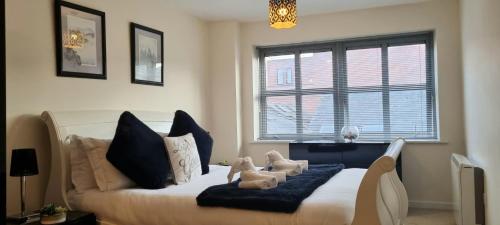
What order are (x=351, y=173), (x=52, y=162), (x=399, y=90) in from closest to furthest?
1. (x=52, y=162)
2. (x=351, y=173)
3. (x=399, y=90)

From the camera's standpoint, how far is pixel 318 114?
5.21 metres

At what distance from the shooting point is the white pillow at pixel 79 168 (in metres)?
2.88

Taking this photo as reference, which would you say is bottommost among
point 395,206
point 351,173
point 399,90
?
point 395,206

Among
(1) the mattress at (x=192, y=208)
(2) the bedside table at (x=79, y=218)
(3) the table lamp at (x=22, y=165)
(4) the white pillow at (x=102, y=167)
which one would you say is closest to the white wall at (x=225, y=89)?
(1) the mattress at (x=192, y=208)

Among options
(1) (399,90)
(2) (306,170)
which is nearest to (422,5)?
(1) (399,90)

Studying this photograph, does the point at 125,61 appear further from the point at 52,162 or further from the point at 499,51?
the point at 499,51

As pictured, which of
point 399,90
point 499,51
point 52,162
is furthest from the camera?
point 399,90

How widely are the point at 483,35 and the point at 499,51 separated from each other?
603mm

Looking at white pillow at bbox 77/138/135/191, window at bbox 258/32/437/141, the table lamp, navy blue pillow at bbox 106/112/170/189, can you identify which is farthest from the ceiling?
the table lamp

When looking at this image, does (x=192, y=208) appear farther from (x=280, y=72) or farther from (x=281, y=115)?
(x=280, y=72)

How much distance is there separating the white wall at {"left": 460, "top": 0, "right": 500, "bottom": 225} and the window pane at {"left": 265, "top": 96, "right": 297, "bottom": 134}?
83.7 inches

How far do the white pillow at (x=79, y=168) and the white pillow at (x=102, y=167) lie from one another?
42 millimetres

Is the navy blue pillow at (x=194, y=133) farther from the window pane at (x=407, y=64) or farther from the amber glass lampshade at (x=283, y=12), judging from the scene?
the window pane at (x=407, y=64)

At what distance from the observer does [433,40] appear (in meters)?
4.69
